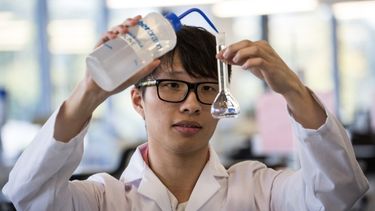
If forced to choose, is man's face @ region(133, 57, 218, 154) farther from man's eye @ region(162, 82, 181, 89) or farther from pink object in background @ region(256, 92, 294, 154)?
pink object in background @ region(256, 92, 294, 154)

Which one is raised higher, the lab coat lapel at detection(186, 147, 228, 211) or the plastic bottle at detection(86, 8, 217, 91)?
the plastic bottle at detection(86, 8, 217, 91)

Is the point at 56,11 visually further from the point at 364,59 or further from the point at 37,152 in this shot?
the point at 37,152

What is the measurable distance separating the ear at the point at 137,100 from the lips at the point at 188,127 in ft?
0.55

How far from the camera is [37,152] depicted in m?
1.31

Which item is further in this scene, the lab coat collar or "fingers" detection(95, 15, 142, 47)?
the lab coat collar

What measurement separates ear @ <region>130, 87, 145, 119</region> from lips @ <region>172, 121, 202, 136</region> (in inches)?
6.6

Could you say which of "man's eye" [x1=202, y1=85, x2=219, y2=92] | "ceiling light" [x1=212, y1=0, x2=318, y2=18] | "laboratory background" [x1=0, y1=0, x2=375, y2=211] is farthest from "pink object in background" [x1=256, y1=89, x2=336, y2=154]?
"ceiling light" [x1=212, y1=0, x2=318, y2=18]

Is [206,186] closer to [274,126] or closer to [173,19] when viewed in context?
[173,19]

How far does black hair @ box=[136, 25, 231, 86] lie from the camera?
1.49 m

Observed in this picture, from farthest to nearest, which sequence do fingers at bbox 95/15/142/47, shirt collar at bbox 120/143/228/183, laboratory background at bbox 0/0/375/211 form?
laboratory background at bbox 0/0/375/211, shirt collar at bbox 120/143/228/183, fingers at bbox 95/15/142/47

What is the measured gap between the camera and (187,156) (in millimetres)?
1546

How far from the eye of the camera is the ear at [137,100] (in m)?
1.58

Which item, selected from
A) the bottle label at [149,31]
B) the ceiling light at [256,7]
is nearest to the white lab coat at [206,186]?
the bottle label at [149,31]

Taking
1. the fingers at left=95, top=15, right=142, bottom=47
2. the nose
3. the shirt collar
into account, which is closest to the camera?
the fingers at left=95, top=15, right=142, bottom=47
